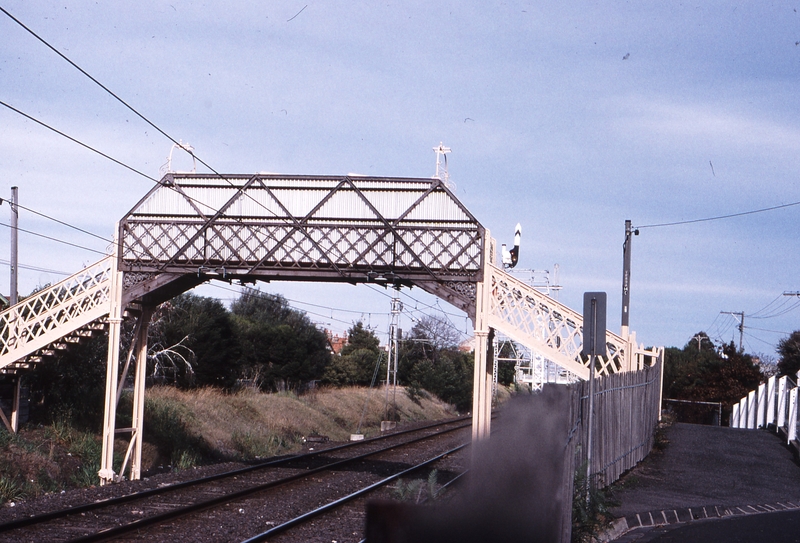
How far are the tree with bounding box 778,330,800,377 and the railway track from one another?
122 ft

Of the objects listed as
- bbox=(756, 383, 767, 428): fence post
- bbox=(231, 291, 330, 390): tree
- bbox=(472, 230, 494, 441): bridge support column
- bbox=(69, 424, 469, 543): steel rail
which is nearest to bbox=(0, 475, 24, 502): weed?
bbox=(69, 424, 469, 543): steel rail

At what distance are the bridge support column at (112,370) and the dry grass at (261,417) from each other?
3.32 m

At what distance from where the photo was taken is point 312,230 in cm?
1819

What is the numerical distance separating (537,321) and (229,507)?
291 inches

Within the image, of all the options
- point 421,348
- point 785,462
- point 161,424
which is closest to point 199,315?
point 161,424

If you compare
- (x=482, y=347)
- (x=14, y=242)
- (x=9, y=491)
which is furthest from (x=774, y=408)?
(x=14, y=242)

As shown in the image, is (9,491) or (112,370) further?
(112,370)

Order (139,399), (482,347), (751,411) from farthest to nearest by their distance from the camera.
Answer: (751,411), (139,399), (482,347)

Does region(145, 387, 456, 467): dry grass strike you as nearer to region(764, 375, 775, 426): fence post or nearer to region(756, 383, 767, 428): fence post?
region(764, 375, 775, 426): fence post

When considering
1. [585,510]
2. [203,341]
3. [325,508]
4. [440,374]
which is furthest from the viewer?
[440,374]

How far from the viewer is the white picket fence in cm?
2225

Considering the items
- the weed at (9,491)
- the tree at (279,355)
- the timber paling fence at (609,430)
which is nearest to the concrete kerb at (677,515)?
the timber paling fence at (609,430)

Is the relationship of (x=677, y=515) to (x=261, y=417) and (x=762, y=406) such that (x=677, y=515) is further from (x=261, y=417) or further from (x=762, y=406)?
(x=261, y=417)

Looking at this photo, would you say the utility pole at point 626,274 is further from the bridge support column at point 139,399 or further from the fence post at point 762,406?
the bridge support column at point 139,399
